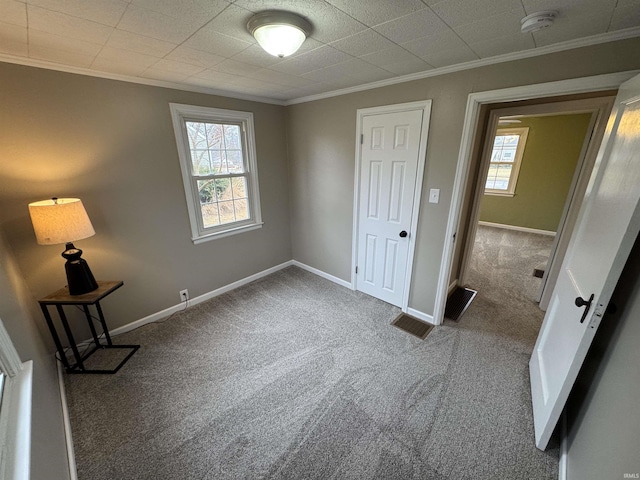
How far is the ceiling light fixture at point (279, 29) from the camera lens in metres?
1.18

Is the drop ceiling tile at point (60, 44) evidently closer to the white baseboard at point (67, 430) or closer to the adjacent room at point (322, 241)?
the adjacent room at point (322, 241)

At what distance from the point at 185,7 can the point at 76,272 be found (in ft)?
6.23

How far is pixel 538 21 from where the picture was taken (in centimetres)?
121

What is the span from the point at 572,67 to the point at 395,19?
3.91 feet

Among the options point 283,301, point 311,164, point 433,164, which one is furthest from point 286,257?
point 433,164

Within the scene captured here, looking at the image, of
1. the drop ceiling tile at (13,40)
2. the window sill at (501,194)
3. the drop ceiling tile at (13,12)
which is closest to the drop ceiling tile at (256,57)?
the drop ceiling tile at (13,12)

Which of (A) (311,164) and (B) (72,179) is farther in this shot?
(A) (311,164)

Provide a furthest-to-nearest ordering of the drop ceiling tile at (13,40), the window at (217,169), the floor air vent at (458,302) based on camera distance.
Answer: the floor air vent at (458,302) < the window at (217,169) < the drop ceiling tile at (13,40)

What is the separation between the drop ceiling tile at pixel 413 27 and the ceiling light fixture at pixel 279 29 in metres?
0.40

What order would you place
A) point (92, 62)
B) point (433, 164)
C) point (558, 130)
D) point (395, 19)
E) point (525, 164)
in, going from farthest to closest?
point (525, 164) < point (558, 130) < point (433, 164) < point (92, 62) < point (395, 19)

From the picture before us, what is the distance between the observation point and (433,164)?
2203mm

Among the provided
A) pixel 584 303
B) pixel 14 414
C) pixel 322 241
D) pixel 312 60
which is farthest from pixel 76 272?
pixel 584 303

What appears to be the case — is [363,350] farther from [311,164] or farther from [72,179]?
[72,179]

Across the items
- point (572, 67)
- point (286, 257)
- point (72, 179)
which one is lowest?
point (286, 257)
